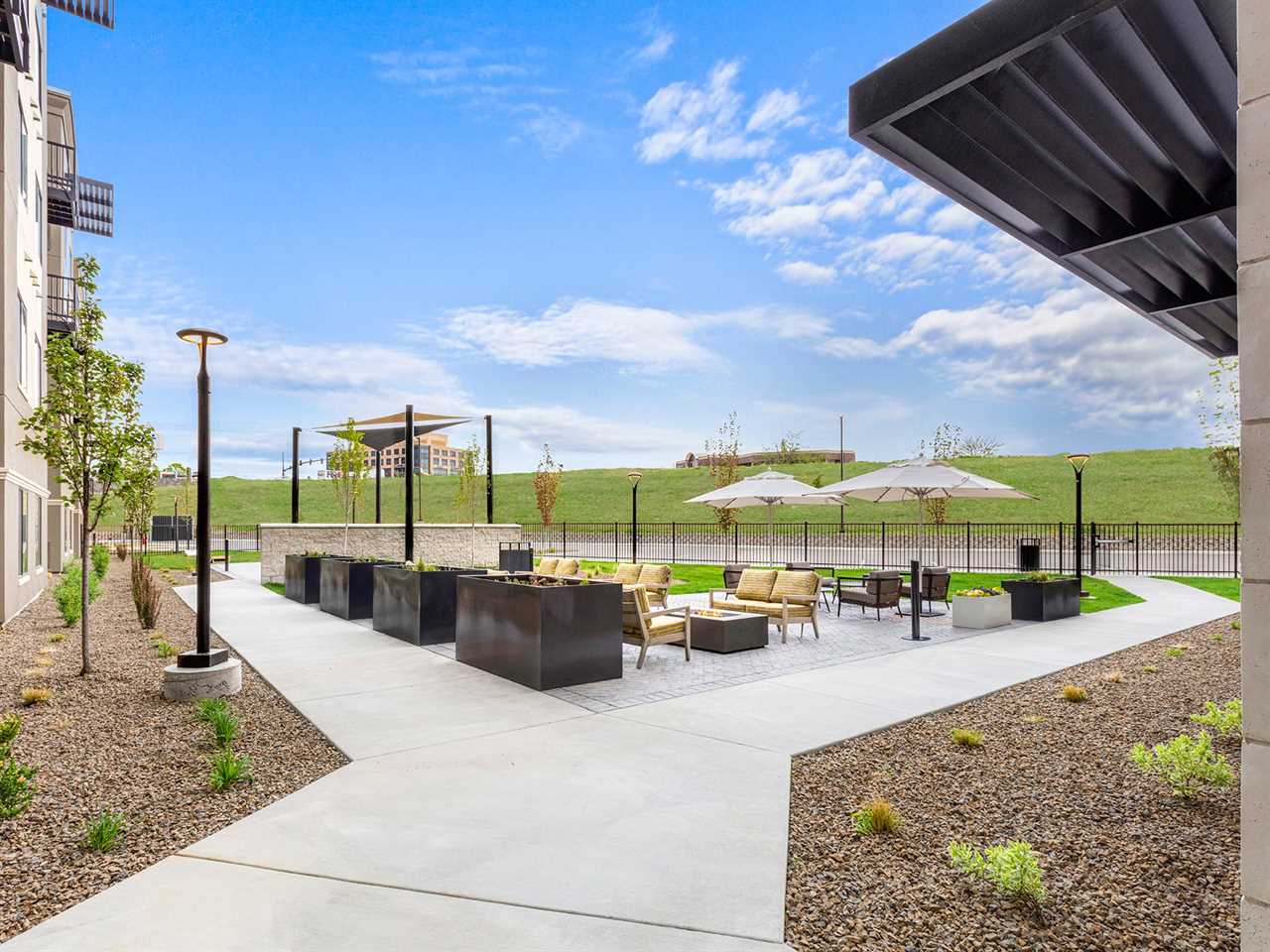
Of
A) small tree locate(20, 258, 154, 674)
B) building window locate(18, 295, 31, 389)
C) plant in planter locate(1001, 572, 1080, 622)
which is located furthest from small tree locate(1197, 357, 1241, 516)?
building window locate(18, 295, 31, 389)

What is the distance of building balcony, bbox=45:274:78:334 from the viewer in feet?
65.4

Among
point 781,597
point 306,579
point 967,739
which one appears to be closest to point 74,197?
point 306,579

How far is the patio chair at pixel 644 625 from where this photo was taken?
8.70m

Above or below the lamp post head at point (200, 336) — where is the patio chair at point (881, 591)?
below

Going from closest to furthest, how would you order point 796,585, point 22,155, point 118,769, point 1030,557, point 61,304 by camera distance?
point 118,769, point 796,585, point 22,155, point 1030,557, point 61,304

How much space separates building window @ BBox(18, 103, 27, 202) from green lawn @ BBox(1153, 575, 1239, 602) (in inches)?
963

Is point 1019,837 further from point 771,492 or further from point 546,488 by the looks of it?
point 546,488

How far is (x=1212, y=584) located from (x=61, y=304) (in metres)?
32.6

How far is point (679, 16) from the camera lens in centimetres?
1805

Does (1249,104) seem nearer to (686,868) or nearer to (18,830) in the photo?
(686,868)

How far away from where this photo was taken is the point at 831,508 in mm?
57938

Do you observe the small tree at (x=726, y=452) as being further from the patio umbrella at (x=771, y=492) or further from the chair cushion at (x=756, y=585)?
the chair cushion at (x=756, y=585)

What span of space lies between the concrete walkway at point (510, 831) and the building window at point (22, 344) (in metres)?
10.7

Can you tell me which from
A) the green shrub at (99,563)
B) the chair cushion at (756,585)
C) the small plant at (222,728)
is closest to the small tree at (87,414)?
the small plant at (222,728)
